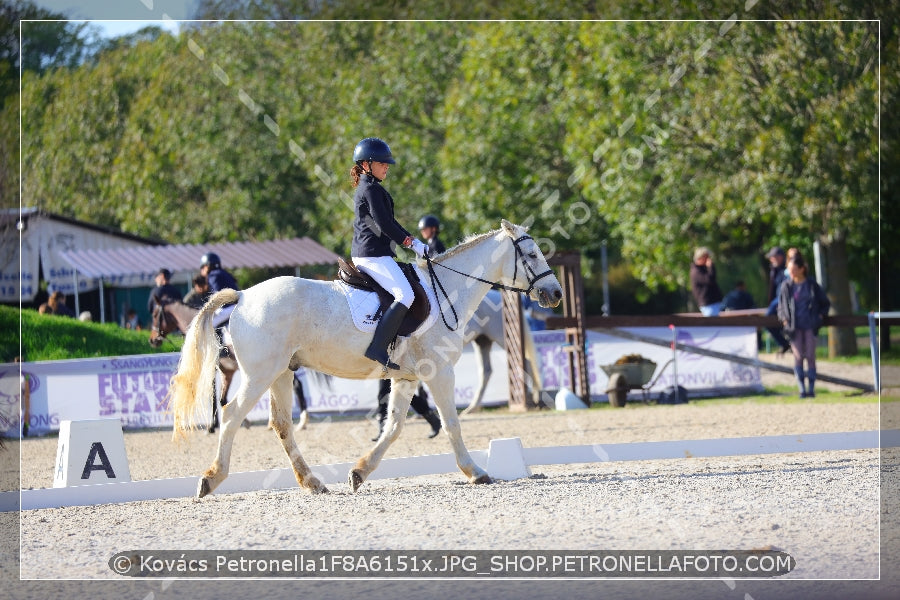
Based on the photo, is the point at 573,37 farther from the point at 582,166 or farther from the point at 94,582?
the point at 94,582

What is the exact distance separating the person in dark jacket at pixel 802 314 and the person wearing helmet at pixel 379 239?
8.75 meters

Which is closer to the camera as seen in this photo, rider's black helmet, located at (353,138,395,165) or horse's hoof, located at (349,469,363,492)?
horse's hoof, located at (349,469,363,492)

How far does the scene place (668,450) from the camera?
9.56 m

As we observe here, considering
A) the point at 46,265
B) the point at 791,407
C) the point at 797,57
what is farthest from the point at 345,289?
Result: the point at 46,265

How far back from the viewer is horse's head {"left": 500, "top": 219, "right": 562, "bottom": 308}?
30.0 feet

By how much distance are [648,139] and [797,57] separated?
11.4 ft

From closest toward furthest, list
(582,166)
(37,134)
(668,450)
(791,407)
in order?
(668,450) → (791,407) → (582,166) → (37,134)

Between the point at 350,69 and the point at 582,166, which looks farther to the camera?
the point at 350,69

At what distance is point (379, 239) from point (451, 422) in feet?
4.71

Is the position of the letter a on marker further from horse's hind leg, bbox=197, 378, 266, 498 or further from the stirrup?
the stirrup

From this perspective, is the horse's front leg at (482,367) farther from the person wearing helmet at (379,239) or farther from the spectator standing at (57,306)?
the spectator standing at (57,306)

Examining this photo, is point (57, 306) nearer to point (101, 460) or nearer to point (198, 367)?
point (101, 460)
